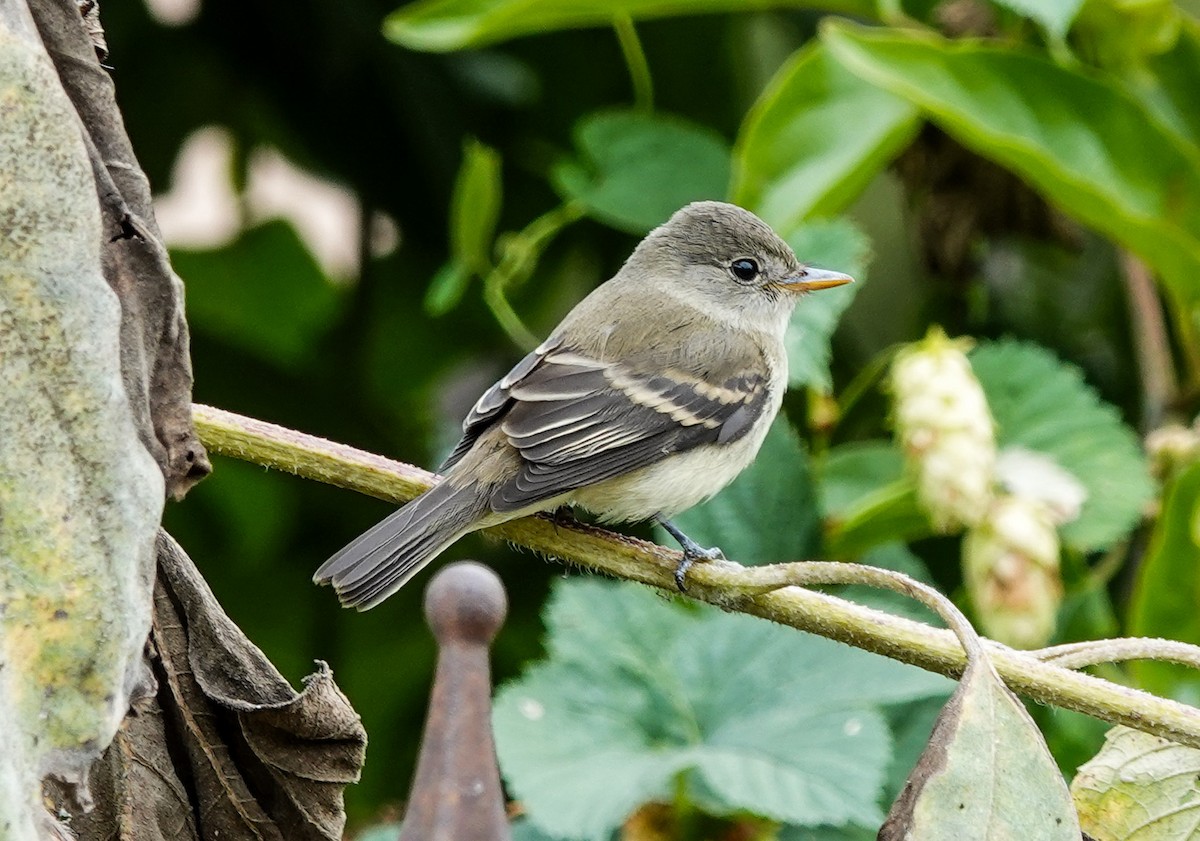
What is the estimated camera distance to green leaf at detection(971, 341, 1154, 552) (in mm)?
2715

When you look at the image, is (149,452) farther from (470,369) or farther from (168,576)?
(470,369)

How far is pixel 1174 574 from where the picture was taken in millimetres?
2682

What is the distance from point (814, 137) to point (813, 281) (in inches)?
11.2

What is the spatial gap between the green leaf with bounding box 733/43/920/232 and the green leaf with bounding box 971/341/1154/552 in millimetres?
442

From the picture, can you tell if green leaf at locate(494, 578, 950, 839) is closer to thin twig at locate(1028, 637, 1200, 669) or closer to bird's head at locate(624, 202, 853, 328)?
thin twig at locate(1028, 637, 1200, 669)

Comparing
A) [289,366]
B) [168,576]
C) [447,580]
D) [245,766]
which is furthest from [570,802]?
[289,366]

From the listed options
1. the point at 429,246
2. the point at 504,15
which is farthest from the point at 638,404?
the point at 429,246

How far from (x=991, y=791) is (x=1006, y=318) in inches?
96.9

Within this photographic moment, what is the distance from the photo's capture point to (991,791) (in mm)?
1288

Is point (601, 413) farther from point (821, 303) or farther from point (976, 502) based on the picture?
point (976, 502)

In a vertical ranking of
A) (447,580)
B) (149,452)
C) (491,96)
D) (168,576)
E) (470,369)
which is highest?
(447,580)

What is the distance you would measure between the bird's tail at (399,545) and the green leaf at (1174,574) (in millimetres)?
1197

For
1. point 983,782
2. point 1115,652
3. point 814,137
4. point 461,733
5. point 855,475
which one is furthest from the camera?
point 814,137

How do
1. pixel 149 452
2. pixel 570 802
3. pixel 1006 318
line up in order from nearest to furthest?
pixel 149 452 < pixel 570 802 < pixel 1006 318
